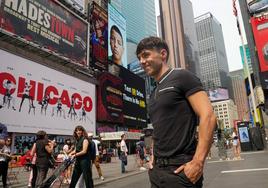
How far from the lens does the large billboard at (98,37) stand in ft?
141

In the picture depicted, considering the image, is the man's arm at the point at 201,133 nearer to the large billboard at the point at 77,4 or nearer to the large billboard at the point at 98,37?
the large billboard at the point at 77,4

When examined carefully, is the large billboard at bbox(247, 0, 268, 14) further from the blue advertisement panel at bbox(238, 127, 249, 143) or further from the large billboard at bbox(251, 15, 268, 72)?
the blue advertisement panel at bbox(238, 127, 249, 143)

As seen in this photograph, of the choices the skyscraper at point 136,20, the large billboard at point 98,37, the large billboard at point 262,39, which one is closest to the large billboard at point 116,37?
the large billboard at point 98,37

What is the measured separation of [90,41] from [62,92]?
12.9m

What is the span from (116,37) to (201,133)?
5039 cm

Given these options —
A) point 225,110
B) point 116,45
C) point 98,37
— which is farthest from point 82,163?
point 225,110

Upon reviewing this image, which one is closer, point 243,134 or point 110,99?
point 243,134

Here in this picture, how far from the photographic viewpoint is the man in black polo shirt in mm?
1964

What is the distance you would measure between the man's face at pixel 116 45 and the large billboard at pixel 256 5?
75.3 ft

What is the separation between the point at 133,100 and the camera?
2328 inches

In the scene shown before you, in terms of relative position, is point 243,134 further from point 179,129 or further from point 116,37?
point 116,37

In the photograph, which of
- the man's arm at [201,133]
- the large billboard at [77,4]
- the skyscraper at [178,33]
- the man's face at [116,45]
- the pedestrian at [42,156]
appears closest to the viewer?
the man's arm at [201,133]

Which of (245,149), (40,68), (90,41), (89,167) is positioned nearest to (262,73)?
(245,149)

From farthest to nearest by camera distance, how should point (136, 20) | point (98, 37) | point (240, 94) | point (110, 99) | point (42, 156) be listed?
point (240, 94)
point (136, 20)
point (110, 99)
point (98, 37)
point (42, 156)
